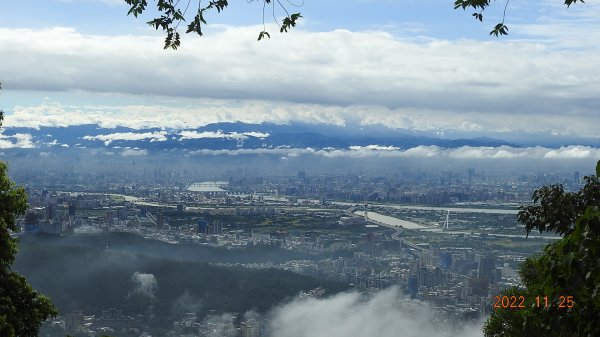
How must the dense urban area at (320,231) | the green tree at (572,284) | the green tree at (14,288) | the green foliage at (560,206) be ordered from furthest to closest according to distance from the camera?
the dense urban area at (320,231) → the green tree at (14,288) → the green foliage at (560,206) → the green tree at (572,284)

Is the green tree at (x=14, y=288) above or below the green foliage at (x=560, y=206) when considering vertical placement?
below

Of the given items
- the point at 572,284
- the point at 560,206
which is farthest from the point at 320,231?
the point at 572,284

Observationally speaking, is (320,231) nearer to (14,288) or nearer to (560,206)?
(14,288)

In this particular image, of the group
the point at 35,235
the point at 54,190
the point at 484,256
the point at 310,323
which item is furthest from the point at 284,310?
the point at 54,190

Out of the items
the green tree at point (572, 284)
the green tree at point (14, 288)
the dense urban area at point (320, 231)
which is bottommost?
the dense urban area at point (320, 231)

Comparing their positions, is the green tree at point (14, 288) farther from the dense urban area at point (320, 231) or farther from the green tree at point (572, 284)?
the dense urban area at point (320, 231)

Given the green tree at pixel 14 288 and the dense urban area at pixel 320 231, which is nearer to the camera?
the green tree at pixel 14 288

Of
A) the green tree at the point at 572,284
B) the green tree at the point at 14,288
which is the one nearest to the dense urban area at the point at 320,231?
the green tree at the point at 572,284

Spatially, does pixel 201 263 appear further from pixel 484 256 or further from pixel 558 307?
pixel 558 307
